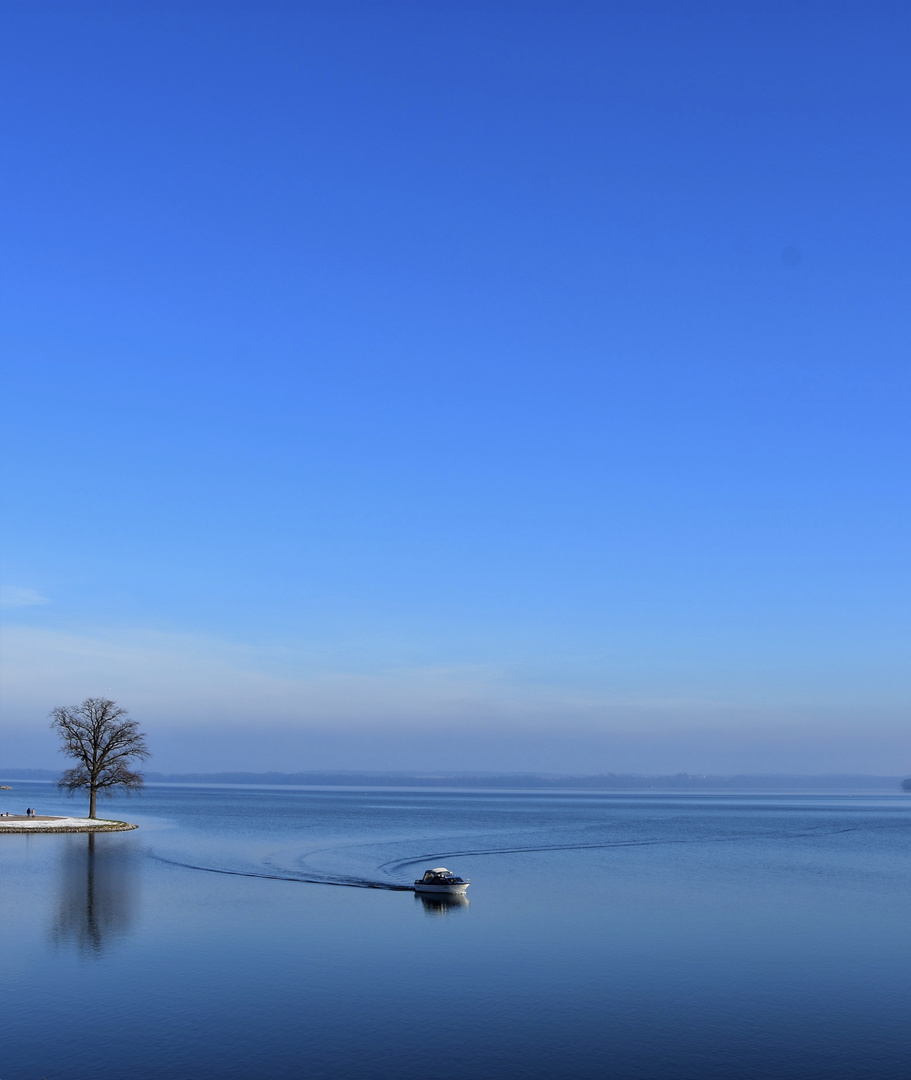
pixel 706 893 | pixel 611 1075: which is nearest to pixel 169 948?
pixel 611 1075

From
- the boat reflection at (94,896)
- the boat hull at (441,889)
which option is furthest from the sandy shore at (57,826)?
the boat hull at (441,889)

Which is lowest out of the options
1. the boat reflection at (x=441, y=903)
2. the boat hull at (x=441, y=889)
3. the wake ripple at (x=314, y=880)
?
the wake ripple at (x=314, y=880)

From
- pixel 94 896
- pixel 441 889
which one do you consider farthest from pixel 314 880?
pixel 94 896

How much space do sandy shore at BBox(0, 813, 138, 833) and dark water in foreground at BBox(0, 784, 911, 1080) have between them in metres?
17.6

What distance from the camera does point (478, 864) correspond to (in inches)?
4279

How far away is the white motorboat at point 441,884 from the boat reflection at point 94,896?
77.1 ft

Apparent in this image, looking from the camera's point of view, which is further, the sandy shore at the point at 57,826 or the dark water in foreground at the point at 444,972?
the sandy shore at the point at 57,826

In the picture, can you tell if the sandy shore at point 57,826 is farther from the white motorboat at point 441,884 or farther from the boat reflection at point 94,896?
the white motorboat at point 441,884

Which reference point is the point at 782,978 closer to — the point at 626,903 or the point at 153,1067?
the point at 626,903

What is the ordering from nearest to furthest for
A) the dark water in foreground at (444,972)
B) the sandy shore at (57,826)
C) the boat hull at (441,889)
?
the dark water in foreground at (444,972) < the boat hull at (441,889) < the sandy shore at (57,826)

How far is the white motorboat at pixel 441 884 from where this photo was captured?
79938mm

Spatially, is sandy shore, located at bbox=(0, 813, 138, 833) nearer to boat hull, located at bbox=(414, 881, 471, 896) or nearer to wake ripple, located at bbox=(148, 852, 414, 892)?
wake ripple, located at bbox=(148, 852, 414, 892)

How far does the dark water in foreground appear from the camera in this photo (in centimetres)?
3822

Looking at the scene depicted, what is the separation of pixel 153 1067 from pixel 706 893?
197 feet
